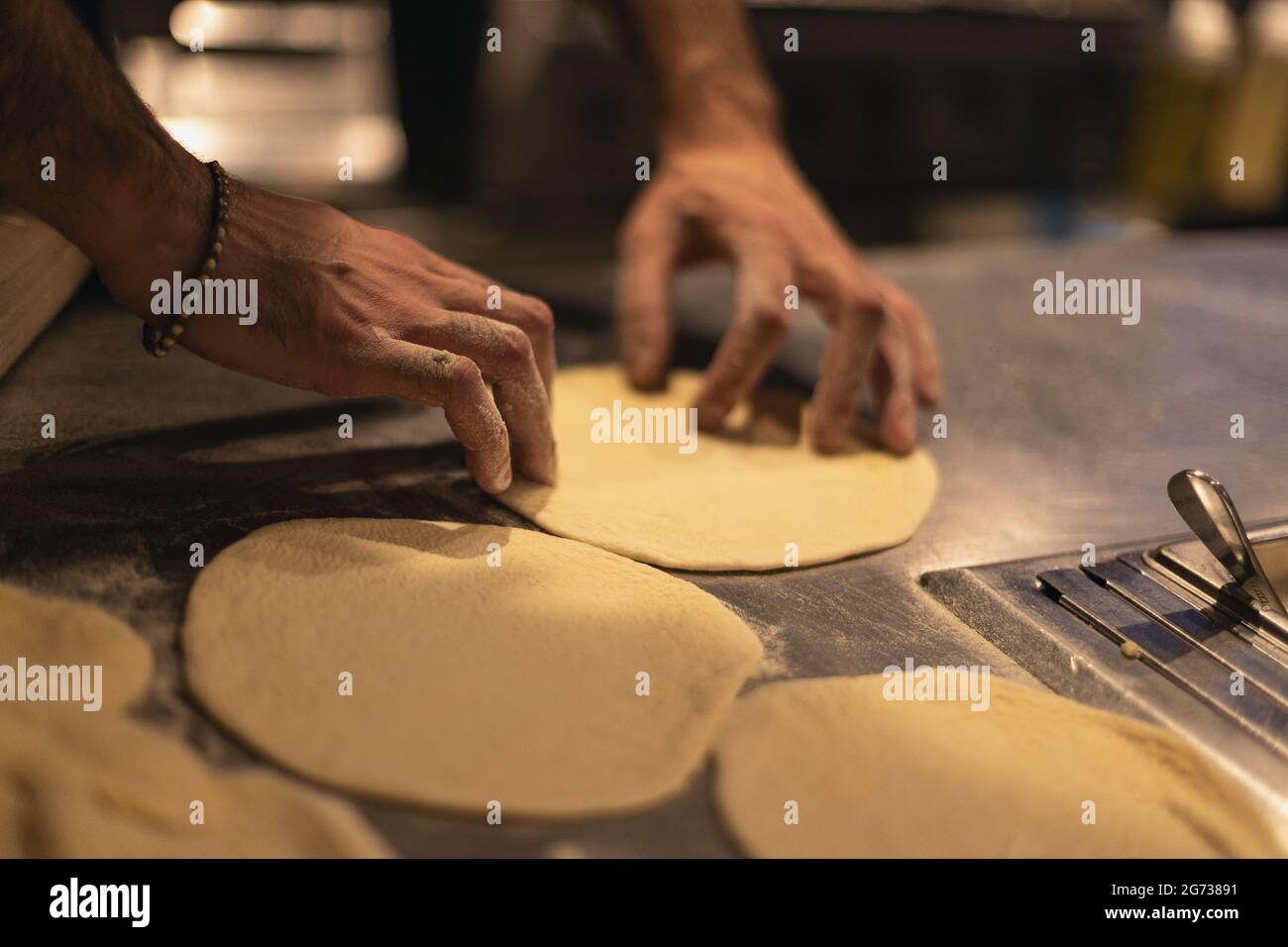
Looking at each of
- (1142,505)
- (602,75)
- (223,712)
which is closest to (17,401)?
(223,712)

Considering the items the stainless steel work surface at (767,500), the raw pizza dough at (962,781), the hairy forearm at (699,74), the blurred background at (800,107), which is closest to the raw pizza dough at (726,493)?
the stainless steel work surface at (767,500)

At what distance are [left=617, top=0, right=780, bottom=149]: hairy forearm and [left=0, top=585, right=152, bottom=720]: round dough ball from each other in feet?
4.29

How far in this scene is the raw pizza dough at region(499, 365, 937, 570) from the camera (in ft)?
3.66

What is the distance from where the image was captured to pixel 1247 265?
2.41 m

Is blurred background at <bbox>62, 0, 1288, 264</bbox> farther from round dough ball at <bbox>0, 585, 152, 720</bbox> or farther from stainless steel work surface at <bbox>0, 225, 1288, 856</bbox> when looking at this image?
round dough ball at <bbox>0, 585, 152, 720</bbox>

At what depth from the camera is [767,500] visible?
1.24 meters

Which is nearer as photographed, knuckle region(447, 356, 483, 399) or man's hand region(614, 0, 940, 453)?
knuckle region(447, 356, 483, 399)

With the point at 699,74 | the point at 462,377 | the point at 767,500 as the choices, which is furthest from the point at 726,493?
the point at 699,74

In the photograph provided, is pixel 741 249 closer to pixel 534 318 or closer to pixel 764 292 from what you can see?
pixel 764 292

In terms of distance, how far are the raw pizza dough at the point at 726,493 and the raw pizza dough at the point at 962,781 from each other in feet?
0.90

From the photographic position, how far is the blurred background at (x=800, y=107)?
297 cm

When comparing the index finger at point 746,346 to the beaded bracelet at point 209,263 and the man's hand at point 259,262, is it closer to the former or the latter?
the man's hand at point 259,262

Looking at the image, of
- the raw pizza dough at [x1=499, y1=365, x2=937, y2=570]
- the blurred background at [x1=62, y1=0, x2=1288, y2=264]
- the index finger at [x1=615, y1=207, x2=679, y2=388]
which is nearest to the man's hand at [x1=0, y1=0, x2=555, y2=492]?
the raw pizza dough at [x1=499, y1=365, x2=937, y2=570]

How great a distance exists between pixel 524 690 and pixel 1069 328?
1559 mm
